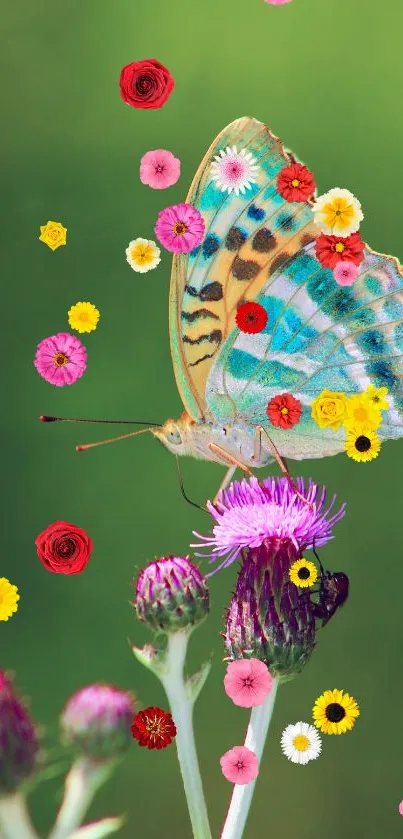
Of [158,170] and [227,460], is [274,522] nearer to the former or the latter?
[227,460]

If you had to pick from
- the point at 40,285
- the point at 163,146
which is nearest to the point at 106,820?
the point at 40,285

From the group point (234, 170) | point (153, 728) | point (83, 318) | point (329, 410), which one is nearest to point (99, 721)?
point (153, 728)

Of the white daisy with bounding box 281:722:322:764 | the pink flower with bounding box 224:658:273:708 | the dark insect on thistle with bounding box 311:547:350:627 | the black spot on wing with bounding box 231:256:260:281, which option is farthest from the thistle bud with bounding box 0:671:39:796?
the black spot on wing with bounding box 231:256:260:281

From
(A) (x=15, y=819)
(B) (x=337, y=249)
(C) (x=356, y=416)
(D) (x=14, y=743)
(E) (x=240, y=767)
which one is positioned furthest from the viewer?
(B) (x=337, y=249)

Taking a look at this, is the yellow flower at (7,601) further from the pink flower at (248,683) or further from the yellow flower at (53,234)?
the yellow flower at (53,234)

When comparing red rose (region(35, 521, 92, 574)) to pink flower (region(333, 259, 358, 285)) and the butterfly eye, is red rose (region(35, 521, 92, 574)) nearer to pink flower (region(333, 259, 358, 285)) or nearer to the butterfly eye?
the butterfly eye

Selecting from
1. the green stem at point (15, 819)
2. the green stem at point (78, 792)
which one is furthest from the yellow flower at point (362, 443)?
the green stem at point (15, 819)
